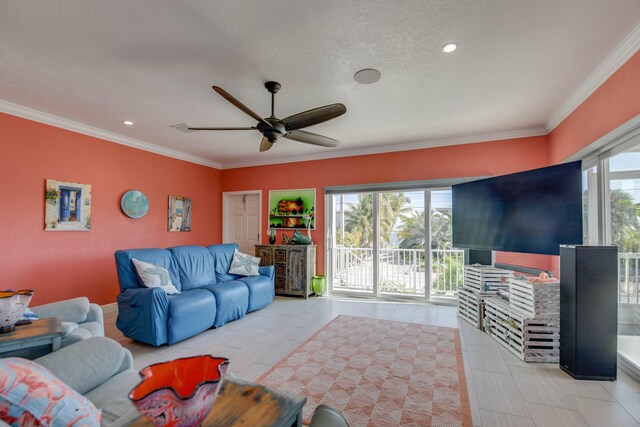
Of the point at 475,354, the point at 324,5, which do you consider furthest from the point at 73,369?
the point at 475,354

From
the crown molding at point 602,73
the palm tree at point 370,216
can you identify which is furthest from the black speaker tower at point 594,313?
the palm tree at point 370,216

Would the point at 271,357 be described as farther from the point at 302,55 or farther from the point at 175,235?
the point at 175,235

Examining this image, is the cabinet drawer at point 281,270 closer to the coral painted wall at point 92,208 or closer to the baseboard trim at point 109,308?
the coral painted wall at point 92,208

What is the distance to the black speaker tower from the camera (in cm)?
236

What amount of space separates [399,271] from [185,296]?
3.49m

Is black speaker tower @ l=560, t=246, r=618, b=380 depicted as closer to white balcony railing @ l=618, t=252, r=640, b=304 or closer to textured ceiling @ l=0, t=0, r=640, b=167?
white balcony railing @ l=618, t=252, r=640, b=304

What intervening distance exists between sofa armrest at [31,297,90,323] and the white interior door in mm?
3845

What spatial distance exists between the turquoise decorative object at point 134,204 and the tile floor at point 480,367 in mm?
1537

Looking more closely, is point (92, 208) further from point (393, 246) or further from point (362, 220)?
point (393, 246)

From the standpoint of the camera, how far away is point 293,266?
17.4 ft

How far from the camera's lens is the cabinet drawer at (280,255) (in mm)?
5367

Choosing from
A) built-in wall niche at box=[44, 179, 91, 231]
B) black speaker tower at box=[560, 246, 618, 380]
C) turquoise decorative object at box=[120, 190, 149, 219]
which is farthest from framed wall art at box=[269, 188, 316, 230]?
black speaker tower at box=[560, 246, 618, 380]

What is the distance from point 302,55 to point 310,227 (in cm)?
357

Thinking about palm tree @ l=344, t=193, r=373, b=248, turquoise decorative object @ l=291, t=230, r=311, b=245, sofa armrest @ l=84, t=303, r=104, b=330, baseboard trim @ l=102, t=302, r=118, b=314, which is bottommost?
baseboard trim @ l=102, t=302, r=118, b=314
